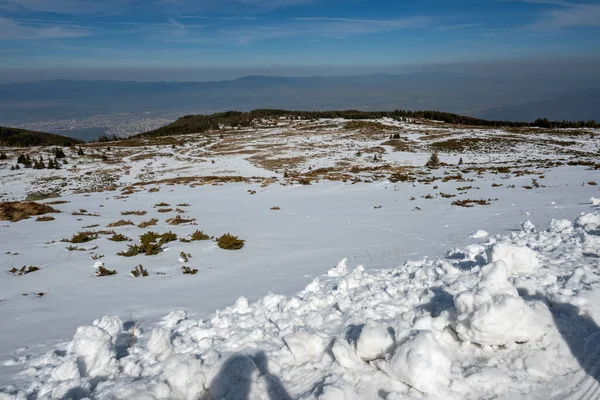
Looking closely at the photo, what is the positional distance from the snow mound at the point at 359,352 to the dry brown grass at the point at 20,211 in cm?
1471

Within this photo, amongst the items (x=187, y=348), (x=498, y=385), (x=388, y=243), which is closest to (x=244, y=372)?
(x=187, y=348)

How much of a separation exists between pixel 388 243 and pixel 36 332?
810 cm

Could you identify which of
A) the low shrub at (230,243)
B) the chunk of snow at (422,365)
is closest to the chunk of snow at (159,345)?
the chunk of snow at (422,365)

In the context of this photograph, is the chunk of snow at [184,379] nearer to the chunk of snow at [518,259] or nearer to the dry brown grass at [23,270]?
the chunk of snow at [518,259]

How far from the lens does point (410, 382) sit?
330 cm

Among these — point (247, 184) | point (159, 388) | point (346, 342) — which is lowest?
point (247, 184)

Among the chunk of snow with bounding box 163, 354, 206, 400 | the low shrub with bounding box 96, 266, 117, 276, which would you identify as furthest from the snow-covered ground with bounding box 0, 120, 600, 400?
the low shrub with bounding box 96, 266, 117, 276

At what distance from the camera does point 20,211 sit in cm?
1650

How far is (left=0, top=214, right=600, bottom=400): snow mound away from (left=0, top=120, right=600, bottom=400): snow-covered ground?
0.05ft

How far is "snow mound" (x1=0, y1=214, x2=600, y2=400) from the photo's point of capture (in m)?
3.38

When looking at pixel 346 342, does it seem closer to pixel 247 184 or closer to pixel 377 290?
pixel 377 290

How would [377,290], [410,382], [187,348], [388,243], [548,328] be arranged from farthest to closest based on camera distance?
1. [388,243]
2. [377,290]
3. [187,348]
4. [548,328]
5. [410,382]

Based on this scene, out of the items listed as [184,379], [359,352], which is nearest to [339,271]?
[359,352]

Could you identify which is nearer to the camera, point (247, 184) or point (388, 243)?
point (388, 243)
